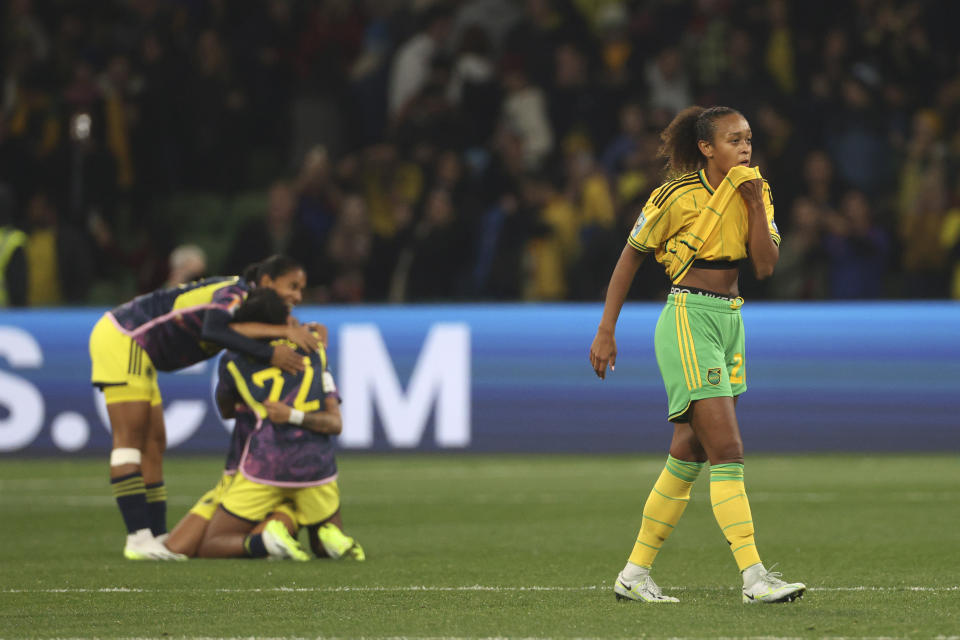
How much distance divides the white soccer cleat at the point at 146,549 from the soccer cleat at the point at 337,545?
776 millimetres

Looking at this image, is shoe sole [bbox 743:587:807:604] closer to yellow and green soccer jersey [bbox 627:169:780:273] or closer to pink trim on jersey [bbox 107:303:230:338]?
yellow and green soccer jersey [bbox 627:169:780:273]

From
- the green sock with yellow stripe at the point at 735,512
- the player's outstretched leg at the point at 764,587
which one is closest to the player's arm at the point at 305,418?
the green sock with yellow stripe at the point at 735,512

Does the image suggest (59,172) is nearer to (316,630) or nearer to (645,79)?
(645,79)

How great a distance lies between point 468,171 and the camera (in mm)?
16828

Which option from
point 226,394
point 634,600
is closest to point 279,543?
point 226,394

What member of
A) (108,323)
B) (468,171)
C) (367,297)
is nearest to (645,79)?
(468,171)

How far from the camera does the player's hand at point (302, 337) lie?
8.52m

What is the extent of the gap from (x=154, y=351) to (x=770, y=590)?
13.3 feet

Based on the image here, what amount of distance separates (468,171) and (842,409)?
4883 mm

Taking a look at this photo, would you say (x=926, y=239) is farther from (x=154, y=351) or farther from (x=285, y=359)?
(x=154, y=351)

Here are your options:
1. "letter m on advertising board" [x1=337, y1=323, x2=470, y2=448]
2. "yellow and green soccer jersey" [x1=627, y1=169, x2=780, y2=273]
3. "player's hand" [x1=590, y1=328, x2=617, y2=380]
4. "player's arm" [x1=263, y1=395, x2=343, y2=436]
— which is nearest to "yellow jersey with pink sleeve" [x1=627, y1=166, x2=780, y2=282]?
"yellow and green soccer jersey" [x1=627, y1=169, x2=780, y2=273]

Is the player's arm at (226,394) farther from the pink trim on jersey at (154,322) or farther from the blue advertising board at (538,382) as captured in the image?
the blue advertising board at (538,382)

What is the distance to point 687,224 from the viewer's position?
6262 millimetres

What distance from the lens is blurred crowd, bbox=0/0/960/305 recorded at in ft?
51.5
